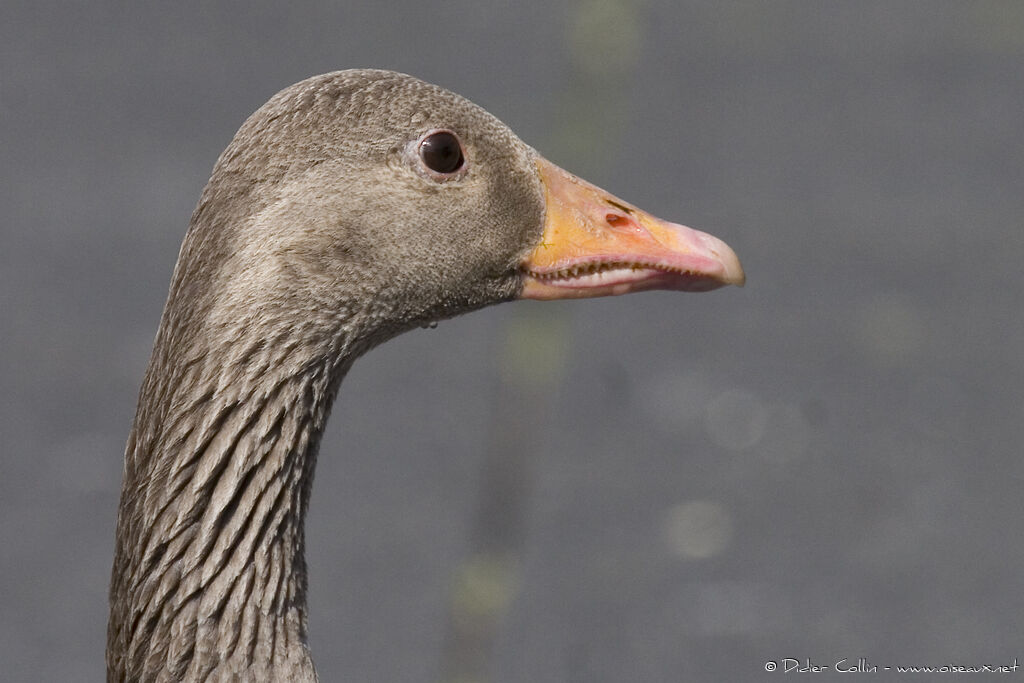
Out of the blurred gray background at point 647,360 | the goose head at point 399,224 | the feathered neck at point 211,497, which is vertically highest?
the blurred gray background at point 647,360

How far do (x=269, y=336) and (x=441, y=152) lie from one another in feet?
2.42

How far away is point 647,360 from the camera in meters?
10.5

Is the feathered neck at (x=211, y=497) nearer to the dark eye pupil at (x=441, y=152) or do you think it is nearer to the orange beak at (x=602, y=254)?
the dark eye pupil at (x=441, y=152)

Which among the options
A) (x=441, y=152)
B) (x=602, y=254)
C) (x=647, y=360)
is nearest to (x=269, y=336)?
(x=441, y=152)

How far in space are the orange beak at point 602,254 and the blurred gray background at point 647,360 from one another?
3208 mm

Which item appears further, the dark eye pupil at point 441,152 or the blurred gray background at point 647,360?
the blurred gray background at point 647,360

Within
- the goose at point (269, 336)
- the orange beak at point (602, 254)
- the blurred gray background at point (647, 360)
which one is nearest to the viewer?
the goose at point (269, 336)

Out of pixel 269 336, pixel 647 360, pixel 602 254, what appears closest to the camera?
pixel 269 336

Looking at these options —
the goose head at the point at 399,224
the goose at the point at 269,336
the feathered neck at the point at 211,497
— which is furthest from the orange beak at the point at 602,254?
the feathered neck at the point at 211,497

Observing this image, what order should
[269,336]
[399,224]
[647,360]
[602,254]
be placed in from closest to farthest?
[269,336] → [399,224] → [602,254] → [647,360]

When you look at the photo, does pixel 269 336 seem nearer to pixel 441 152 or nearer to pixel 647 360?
pixel 441 152

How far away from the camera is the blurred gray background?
9.30 m

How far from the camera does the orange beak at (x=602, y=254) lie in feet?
16.2

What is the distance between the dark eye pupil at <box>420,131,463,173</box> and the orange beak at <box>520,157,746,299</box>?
0.35 metres
